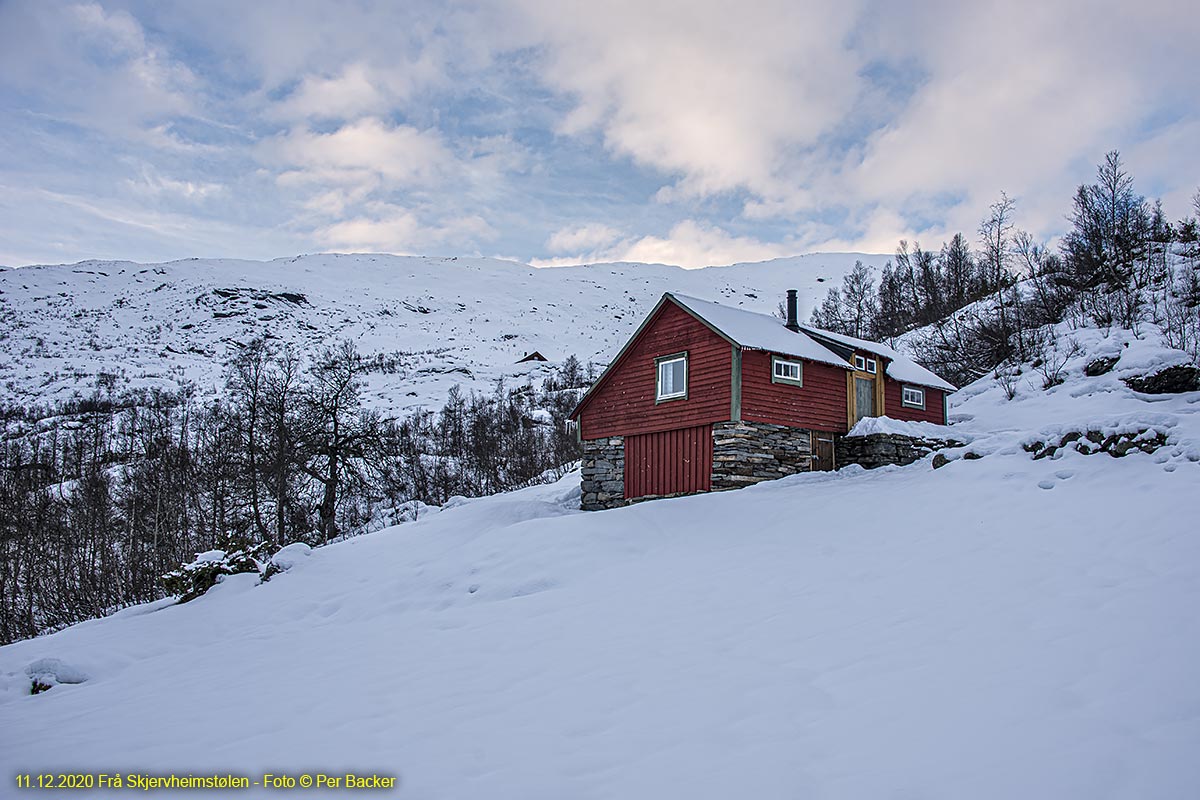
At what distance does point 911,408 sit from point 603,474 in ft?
38.7

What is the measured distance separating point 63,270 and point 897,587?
132256mm

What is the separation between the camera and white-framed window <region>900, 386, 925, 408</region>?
968 inches

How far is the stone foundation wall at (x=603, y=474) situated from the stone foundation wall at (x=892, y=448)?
765 cm

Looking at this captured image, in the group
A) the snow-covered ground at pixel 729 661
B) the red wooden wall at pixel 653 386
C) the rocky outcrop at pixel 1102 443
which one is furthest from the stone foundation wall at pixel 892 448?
the red wooden wall at pixel 653 386

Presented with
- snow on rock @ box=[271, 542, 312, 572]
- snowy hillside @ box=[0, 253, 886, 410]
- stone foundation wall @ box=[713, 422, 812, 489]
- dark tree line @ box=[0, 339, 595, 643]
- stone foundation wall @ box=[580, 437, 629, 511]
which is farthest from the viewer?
snowy hillside @ box=[0, 253, 886, 410]

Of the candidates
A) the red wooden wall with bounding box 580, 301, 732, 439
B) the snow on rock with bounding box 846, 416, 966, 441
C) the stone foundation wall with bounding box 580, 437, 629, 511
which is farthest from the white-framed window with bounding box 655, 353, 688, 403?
the snow on rock with bounding box 846, 416, 966, 441

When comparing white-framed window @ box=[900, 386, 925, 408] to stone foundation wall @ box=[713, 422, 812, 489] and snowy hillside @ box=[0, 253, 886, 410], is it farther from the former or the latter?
snowy hillside @ box=[0, 253, 886, 410]

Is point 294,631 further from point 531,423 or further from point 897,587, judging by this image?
point 531,423

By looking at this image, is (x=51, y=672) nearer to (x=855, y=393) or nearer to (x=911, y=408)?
(x=855, y=393)

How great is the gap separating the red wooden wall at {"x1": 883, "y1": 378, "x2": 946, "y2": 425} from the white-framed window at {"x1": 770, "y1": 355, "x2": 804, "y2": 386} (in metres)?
4.95

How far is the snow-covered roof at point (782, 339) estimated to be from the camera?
65.1 ft

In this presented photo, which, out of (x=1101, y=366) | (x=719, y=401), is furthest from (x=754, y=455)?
(x=1101, y=366)

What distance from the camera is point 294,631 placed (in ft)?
38.4

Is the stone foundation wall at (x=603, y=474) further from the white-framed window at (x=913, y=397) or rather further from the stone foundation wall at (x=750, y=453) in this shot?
the white-framed window at (x=913, y=397)
